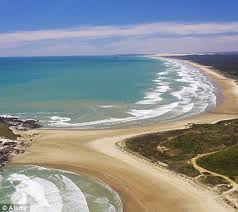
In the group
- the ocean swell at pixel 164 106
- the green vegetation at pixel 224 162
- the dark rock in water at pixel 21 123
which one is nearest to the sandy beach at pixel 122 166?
the dark rock in water at pixel 21 123

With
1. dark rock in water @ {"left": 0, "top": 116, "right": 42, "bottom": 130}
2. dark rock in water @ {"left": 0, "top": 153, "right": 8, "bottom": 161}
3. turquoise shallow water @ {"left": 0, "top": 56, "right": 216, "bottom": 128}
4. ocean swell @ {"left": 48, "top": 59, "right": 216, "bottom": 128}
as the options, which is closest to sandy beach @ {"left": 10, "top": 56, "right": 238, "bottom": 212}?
dark rock in water @ {"left": 0, "top": 153, "right": 8, "bottom": 161}

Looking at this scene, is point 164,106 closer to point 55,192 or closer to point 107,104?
point 107,104

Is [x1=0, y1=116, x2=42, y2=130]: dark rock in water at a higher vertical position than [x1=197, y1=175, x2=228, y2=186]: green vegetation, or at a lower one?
higher

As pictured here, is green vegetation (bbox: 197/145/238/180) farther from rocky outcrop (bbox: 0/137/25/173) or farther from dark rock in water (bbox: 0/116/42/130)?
dark rock in water (bbox: 0/116/42/130)

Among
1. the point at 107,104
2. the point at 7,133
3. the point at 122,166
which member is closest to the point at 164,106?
the point at 107,104

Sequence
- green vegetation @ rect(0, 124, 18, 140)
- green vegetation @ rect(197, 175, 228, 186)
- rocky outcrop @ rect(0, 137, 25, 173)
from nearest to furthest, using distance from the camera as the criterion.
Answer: green vegetation @ rect(197, 175, 228, 186)
rocky outcrop @ rect(0, 137, 25, 173)
green vegetation @ rect(0, 124, 18, 140)
